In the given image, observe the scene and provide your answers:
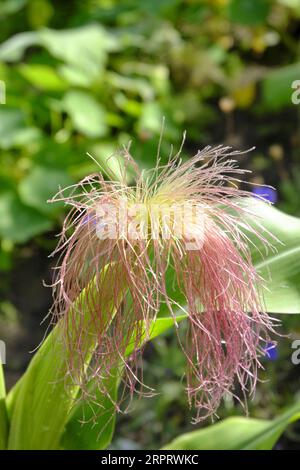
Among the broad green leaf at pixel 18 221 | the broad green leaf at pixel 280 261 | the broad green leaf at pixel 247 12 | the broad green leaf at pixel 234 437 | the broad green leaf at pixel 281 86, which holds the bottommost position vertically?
the broad green leaf at pixel 18 221

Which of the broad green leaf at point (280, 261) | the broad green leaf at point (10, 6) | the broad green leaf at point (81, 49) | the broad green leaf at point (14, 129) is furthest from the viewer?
the broad green leaf at point (10, 6)

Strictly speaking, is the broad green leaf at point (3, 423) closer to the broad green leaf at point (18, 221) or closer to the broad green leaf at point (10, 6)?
the broad green leaf at point (18, 221)

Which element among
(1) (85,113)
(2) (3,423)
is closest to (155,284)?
(2) (3,423)

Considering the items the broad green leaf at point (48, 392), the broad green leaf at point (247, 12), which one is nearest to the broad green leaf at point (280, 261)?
the broad green leaf at point (48, 392)

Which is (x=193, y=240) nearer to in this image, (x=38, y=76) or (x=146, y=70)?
(x=38, y=76)

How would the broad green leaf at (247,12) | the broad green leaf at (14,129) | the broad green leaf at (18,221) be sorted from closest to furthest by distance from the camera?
the broad green leaf at (18,221), the broad green leaf at (14,129), the broad green leaf at (247,12)

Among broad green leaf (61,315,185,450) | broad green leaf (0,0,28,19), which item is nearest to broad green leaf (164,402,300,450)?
broad green leaf (61,315,185,450)

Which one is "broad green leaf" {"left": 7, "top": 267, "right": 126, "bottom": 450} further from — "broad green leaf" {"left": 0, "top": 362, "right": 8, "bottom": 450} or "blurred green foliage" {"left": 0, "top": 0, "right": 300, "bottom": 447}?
"blurred green foliage" {"left": 0, "top": 0, "right": 300, "bottom": 447}
